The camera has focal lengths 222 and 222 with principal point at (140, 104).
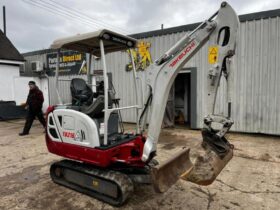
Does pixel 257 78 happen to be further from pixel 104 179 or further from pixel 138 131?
pixel 104 179

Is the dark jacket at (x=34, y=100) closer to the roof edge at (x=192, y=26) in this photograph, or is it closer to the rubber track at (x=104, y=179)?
the roof edge at (x=192, y=26)

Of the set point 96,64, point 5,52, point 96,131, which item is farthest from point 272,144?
point 5,52

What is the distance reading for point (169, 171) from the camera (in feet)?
9.95

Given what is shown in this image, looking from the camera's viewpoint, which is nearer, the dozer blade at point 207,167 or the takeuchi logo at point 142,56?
the dozer blade at point 207,167

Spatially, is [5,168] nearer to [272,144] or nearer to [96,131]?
[96,131]

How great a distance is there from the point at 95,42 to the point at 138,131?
1.62 m

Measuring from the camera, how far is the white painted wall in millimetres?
12836

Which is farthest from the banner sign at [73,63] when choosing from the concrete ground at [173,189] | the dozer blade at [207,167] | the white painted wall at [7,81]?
the dozer blade at [207,167]

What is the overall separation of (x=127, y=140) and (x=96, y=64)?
7176 millimetres

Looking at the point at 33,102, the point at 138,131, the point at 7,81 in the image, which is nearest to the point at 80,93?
the point at 138,131

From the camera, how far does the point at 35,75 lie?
12.9 meters

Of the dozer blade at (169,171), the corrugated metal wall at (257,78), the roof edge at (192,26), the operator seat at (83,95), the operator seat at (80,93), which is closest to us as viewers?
the dozer blade at (169,171)

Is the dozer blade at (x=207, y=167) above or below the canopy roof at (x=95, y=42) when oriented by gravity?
below

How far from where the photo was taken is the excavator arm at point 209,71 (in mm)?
2594
